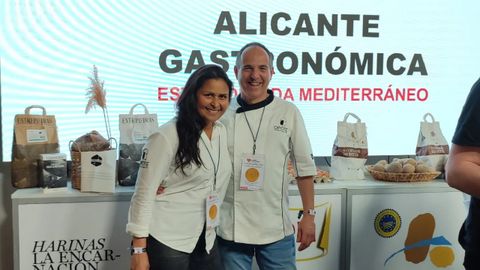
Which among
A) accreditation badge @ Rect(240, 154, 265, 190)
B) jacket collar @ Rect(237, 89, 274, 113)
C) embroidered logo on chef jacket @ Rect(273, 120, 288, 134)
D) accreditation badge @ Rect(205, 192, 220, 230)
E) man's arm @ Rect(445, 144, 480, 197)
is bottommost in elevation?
accreditation badge @ Rect(205, 192, 220, 230)

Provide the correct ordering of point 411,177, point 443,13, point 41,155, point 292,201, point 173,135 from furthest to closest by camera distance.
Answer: point 443,13 < point 411,177 < point 292,201 < point 41,155 < point 173,135

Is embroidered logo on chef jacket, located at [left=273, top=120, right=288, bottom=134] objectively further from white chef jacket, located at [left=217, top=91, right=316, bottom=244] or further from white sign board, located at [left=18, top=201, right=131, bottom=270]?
white sign board, located at [left=18, top=201, right=131, bottom=270]

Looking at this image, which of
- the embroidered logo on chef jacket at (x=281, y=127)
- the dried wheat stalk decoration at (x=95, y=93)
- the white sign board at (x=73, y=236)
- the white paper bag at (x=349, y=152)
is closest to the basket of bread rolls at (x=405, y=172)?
the white paper bag at (x=349, y=152)

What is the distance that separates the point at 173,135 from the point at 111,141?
1.00m

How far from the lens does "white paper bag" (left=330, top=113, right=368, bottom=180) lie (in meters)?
2.74

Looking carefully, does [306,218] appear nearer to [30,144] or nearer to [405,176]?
[405,176]

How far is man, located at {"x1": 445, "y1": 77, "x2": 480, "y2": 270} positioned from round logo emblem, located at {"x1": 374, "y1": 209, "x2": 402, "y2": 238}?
123 cm

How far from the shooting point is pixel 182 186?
5.72 feet

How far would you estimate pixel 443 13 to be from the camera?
302 centimetres

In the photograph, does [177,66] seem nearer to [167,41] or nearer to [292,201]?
[167,41]

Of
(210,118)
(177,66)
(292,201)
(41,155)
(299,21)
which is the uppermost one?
(299,21)

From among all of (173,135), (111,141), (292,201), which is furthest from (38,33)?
(292,201)

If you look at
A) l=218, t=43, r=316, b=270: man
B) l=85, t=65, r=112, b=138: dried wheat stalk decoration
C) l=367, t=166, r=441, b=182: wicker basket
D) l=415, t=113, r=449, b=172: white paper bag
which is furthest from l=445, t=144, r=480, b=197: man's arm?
l=85, t=65, r=112, b=138: dried wheat stalk decoration

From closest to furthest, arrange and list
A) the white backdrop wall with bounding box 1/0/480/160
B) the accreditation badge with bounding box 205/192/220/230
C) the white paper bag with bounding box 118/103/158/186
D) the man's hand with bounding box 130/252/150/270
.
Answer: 1. the man's hand with bounding box 130/252/150/270
2. the accreditation badge with bounding box 205/192/220/230
3. the white paper bag with bounding box 118/103/158/186
4. the white backdrop wall with bounding box 1/0/480/160
